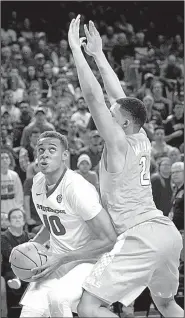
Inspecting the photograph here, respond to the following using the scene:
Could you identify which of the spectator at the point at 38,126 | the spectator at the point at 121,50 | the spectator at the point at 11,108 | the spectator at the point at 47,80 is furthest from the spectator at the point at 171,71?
the spectator at the point at 38,126

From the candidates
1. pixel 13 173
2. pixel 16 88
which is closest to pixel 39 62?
pixel 16 88

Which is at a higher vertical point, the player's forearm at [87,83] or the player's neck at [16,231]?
the player's forearm at [87,83]

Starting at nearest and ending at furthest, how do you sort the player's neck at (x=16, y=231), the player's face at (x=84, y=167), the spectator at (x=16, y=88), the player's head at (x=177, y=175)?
the player's neck at (x=16, y=231), the player's head at (x=177, y=175), the player's face at (x=84, y=167), the spectator at (x=16, y=88)

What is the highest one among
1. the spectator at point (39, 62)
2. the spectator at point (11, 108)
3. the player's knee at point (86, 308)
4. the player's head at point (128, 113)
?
the spectator at point (39, 62)

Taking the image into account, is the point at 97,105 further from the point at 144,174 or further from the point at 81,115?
the point at 81,115

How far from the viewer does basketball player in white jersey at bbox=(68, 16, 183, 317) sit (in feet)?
15.6

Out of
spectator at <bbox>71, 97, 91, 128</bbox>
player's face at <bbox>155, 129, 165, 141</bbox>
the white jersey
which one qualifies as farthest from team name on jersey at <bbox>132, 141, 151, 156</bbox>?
spectator at <bbox>71, 97, 91, 128</bbox>

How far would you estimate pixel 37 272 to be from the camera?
5.11 m

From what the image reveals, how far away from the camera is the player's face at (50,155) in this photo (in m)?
5.23

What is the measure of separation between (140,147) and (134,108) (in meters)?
0.28

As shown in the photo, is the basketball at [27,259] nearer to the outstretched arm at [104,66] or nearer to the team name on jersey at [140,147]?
the team name on jersey at [140,147]

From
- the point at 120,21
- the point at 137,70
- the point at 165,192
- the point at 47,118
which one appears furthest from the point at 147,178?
the point at 120,21

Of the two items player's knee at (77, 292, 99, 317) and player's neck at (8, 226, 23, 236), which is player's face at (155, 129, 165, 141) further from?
player's knee at (77, 292, 99, 317)

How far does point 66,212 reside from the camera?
5184 millimetres
